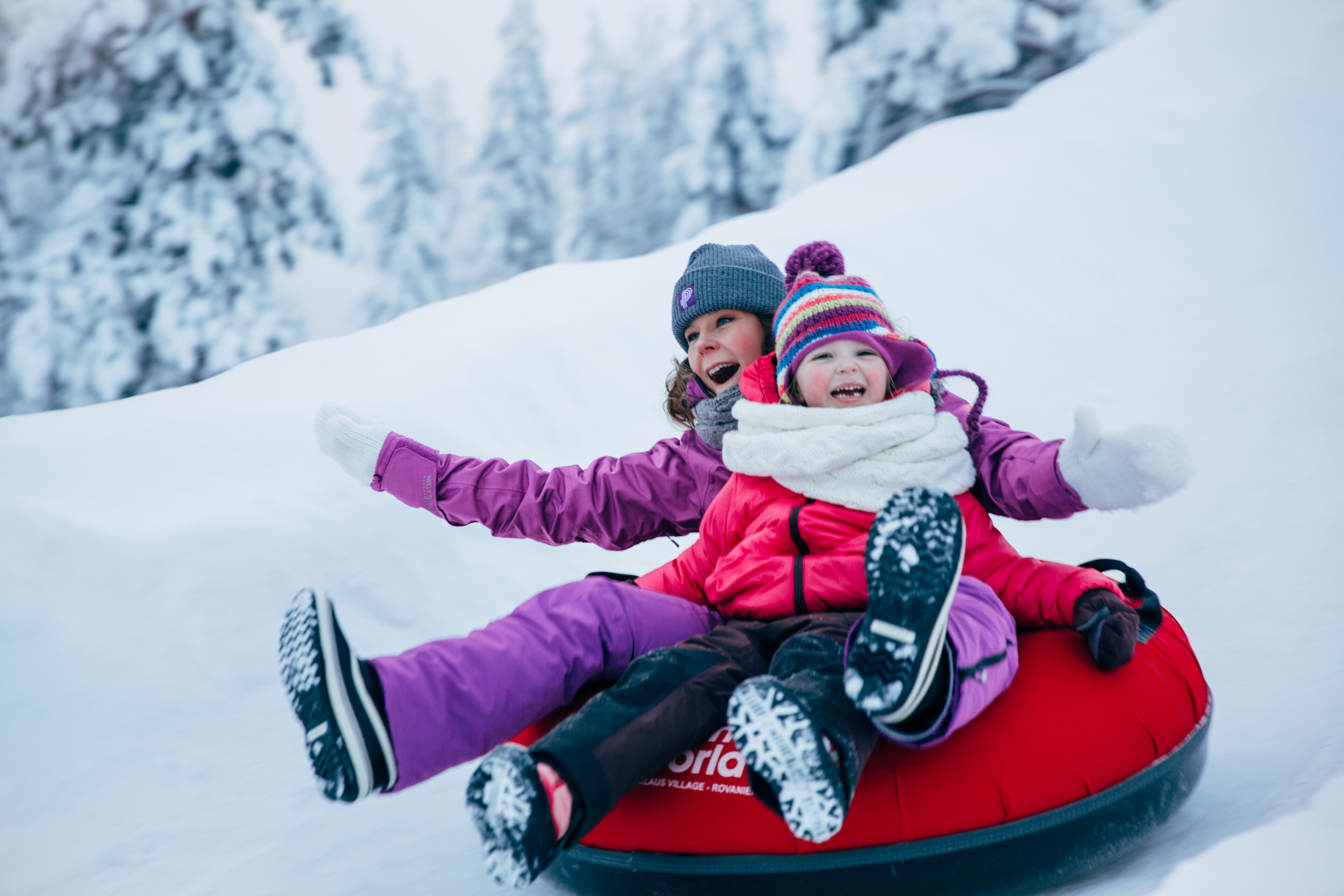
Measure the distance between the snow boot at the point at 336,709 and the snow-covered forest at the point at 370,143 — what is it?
3.06 meters

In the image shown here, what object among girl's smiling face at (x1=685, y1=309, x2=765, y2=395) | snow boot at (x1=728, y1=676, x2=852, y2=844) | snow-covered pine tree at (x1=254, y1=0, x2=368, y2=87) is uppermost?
snow-covered pine tree at (x1=254, y1=0, x2=368, y2=87)

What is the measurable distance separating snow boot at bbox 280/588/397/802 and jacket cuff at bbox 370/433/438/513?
2.34 ft

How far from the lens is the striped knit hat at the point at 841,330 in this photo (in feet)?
4.68

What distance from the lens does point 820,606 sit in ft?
4.02

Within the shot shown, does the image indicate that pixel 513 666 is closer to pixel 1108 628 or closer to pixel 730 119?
pixel 1108 628

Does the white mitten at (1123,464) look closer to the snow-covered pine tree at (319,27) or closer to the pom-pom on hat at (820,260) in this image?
the pom-pom on hat at (820,260)

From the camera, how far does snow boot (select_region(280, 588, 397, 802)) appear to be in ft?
2.84

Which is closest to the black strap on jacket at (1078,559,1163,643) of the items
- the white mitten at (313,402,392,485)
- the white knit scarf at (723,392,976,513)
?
the white knit scarf at (723,392,976,513)

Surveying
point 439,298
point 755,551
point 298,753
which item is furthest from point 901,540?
point 439,298

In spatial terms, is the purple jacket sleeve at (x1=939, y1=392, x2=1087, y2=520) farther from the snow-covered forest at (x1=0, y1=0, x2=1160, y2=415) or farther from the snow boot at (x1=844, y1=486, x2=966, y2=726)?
the snow-covered forest at (x1=0, y1=0, x2=1160, y2=415)

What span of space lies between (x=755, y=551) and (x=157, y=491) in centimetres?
166

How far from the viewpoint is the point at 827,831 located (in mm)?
818

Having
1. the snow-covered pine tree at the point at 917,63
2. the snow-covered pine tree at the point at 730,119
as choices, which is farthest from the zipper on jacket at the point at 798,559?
the snow-covered pine tree at the point at 917,63

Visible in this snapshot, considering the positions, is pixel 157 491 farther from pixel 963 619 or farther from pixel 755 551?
pixel 963 619
